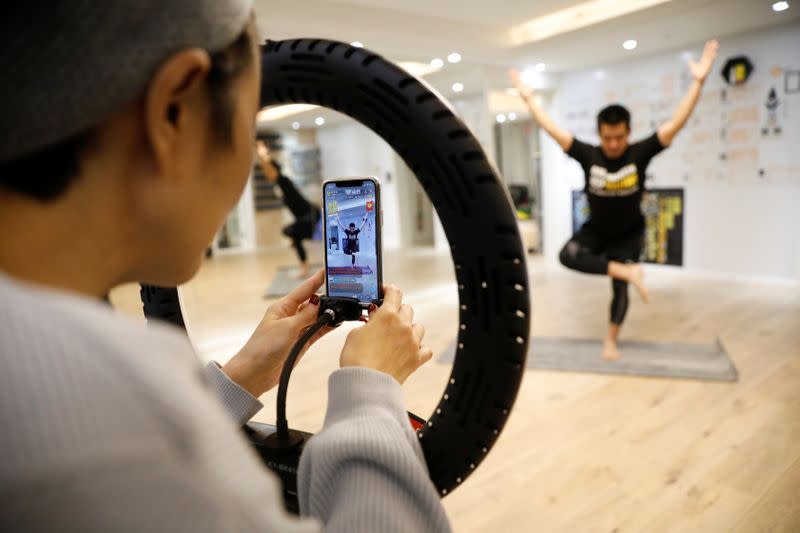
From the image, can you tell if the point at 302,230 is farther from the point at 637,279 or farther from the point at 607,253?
the point at 637,279

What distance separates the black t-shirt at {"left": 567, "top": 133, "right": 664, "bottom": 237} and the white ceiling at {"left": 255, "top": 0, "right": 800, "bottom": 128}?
1.48 meters

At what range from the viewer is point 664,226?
5.54m

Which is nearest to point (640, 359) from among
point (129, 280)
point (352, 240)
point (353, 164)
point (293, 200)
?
point (352, 240)

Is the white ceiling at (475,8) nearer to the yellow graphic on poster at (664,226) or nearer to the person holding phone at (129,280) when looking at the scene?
the yellow graphic on poster at (664,226)

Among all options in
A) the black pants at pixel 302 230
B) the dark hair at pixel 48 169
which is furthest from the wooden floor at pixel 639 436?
the black pants at pixel 302 230

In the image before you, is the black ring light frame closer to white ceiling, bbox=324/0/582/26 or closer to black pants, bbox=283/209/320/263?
white ceiling, bbox=324/0/582/26

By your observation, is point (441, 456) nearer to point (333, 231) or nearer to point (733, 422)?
point (333, 231)

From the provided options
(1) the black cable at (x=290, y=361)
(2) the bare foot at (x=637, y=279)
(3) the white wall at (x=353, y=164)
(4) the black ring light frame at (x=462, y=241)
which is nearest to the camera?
(4) the black ring light frame at (x=462, y=241)

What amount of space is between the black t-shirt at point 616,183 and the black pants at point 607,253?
0.13 feet

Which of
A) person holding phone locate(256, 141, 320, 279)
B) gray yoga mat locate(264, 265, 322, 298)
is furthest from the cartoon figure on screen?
gray yoga mat locate(264, 265, 322, 298)

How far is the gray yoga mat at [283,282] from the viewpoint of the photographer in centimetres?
527

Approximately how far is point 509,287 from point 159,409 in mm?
310

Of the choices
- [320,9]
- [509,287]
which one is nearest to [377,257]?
[509,287]

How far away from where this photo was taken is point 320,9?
3.56m
